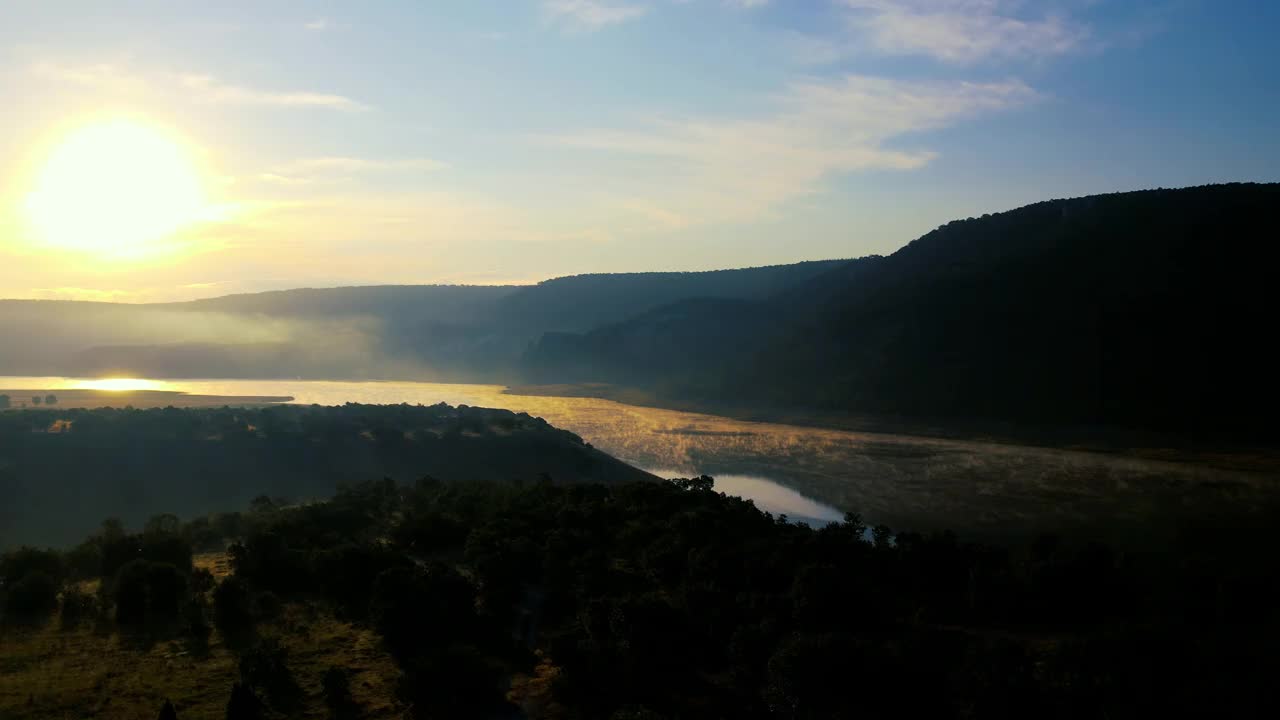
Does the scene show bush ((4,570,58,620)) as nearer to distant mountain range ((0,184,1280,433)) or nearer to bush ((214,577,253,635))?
bush ((214,577,253,635))

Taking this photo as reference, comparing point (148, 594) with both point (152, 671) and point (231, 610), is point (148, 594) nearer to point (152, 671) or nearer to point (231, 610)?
point (231, 610)

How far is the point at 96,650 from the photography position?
18250mm

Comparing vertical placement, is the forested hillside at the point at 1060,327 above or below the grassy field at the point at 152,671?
above

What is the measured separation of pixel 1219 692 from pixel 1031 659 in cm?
288

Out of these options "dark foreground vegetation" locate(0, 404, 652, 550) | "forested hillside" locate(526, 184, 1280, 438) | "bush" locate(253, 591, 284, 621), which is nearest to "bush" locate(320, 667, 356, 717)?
"bush" locate(253, 591, 284, 621)

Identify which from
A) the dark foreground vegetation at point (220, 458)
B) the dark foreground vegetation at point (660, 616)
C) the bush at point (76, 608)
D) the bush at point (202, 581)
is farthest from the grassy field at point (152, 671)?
the dark foreground vegetation at point (220, 458)

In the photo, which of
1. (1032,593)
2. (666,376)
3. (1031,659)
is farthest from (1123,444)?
(666,376)

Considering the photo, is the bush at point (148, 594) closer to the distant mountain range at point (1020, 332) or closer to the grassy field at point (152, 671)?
the grassy field at point (152, 671)

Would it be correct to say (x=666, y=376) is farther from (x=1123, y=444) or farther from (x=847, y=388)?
(x=1123, y=444)

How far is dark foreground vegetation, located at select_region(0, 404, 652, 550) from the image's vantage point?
137 ft

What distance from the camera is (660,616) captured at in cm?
1767

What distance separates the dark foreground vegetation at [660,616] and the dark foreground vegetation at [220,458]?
13.6 meters

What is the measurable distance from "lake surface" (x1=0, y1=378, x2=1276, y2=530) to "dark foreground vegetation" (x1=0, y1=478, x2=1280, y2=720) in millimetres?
10447

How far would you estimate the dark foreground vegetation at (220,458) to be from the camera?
137 feet
